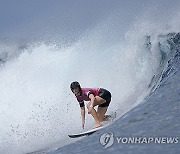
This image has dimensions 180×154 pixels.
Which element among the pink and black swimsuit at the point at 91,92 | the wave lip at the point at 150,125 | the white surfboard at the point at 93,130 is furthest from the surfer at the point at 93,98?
the wave lip at the point at 150,125

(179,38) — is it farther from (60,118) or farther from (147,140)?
(147,140)

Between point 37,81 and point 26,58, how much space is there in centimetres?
509

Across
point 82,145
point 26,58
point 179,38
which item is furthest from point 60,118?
point 26,58

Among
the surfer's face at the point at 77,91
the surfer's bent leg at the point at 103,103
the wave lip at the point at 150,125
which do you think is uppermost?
the surfer's face at the point at 77,91

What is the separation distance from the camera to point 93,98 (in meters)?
7.27

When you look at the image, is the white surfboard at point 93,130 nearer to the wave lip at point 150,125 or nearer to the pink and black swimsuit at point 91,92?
the wave lip at point 150,125

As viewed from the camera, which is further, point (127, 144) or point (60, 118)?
point (60, 118)

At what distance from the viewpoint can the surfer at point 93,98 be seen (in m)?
7.13

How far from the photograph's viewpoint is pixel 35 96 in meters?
15.0

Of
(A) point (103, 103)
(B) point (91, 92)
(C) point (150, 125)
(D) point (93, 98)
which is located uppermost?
(B) point (91, 92)

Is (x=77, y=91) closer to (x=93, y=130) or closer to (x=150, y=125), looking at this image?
(x=93, y=130)

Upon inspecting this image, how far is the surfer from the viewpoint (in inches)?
281

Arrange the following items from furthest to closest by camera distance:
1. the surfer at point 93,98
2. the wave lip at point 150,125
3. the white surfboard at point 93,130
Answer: the surfer at point 93,98 < the white surfboard at point 93,130 < the wave lip at point 150,125

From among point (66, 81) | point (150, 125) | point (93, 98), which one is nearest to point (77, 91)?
point (93, 98)
